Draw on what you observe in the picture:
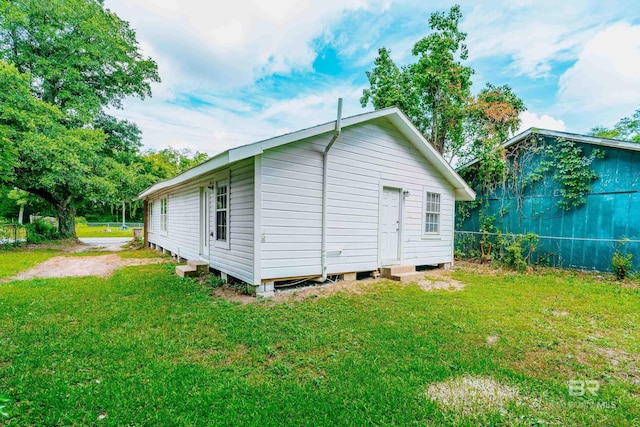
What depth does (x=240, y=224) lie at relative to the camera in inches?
226

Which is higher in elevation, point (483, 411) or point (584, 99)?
point (584, 99)

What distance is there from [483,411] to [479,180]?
1040cm

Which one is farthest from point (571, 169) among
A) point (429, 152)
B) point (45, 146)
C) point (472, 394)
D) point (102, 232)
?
point (102, 232)

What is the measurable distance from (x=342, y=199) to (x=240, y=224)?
2241 millimetres

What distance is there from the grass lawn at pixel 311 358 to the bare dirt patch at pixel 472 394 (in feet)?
0.06

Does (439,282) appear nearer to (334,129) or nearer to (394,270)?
(394,270)

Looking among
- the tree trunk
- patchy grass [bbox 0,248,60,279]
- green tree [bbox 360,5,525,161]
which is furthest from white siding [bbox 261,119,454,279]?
the tree trunk

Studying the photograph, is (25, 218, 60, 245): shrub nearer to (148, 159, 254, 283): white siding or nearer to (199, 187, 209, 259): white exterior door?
(148, 159, 254, 283): white siding

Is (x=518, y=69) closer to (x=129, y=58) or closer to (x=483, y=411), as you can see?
(x=483, y=411)

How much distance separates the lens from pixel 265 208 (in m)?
5.34

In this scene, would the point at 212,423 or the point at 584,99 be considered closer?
the point at 212,423

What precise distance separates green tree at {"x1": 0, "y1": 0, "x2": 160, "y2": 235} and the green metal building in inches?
660

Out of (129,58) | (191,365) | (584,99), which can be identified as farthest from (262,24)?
(584,99)

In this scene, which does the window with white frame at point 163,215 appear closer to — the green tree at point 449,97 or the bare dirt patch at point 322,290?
the bare dirt patch at point 322,290
